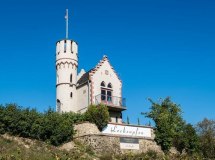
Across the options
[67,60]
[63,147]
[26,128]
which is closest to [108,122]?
[63,147]

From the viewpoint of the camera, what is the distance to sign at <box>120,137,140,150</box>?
42.9 m

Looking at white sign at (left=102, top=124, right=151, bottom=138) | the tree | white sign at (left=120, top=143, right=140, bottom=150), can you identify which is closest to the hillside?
white sign at (left=102, top=124, right=151, bottom=138)

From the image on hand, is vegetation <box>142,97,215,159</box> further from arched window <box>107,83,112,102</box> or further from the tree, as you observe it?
arched window <box>107,83,112,102</box>

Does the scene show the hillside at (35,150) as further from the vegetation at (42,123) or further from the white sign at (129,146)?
the white sign at (129,146)

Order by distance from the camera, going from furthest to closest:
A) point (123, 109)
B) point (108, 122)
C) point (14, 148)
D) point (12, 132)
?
point (123, 109)
point (108, 122)
point (12, 132)
point (14, 148)

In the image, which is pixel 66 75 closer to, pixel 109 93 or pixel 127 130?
pixel 109 93

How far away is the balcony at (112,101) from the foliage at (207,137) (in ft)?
32.7

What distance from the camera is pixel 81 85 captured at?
50.8 m

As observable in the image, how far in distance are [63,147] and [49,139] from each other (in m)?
1.55

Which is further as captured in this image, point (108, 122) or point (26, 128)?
point (108, 122)

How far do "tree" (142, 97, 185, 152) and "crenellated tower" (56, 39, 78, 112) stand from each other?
9.11 m

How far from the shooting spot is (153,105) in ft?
161

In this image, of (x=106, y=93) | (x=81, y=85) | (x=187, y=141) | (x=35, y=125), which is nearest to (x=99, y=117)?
(x=35, y=125)

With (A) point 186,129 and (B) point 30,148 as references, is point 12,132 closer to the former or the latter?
(B) point 30,148
